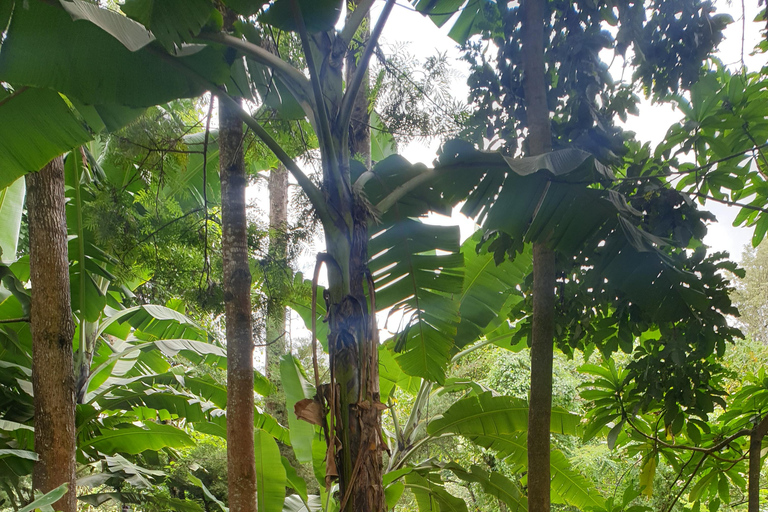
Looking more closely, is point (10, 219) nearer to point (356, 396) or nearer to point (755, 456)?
point (356, 396)

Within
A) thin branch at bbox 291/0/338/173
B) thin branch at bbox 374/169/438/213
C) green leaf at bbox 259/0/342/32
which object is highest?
green leaf at bbox 259/0/342/32

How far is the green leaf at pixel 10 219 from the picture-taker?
329 centimetres

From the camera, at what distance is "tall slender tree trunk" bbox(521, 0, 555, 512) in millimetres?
1599

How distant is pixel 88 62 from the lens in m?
1.65

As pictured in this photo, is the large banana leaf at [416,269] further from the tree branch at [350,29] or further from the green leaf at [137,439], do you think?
the green leaf at [137,439]

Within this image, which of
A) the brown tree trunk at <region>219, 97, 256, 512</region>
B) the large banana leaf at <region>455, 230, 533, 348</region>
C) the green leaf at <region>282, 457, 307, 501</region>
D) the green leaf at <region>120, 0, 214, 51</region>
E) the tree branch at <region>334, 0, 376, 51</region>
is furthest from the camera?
the green leaf at <region>282, 457, 307, 501</region>

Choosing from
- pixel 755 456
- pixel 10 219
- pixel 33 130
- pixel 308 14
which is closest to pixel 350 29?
pixel 308 14

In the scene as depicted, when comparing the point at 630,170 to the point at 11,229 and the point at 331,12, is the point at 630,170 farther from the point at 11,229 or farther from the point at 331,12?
the point at 11,229

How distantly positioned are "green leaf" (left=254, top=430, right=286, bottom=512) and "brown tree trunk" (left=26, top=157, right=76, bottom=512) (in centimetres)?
86

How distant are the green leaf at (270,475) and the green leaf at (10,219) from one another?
Result: 2098 millimetres

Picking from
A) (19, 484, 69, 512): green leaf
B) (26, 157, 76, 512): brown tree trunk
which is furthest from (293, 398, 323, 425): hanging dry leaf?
(26, 157, 76, 512): brown tree trunk

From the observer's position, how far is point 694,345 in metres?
1.70

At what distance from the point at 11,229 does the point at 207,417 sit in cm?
177

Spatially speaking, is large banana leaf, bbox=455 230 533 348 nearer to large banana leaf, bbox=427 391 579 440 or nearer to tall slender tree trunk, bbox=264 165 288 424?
large banana leaf, bbox=427 391 579 440
